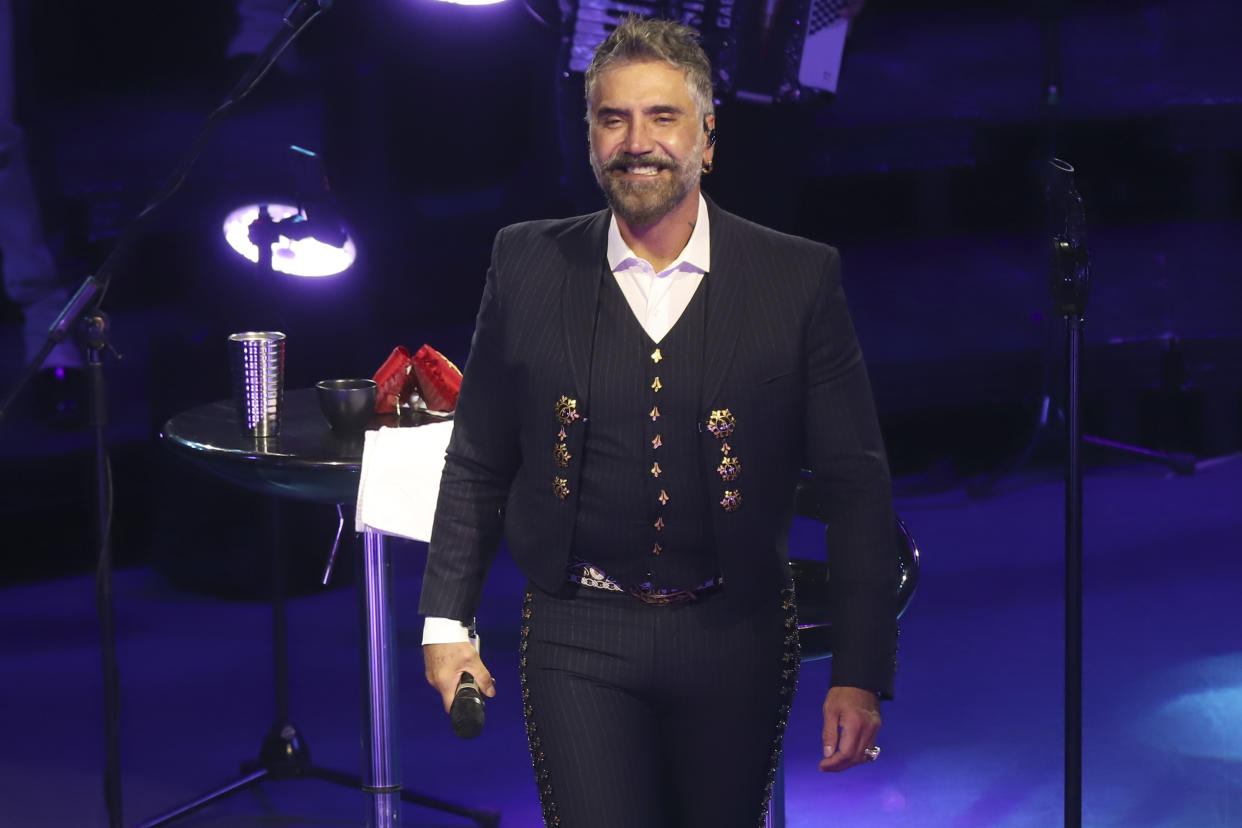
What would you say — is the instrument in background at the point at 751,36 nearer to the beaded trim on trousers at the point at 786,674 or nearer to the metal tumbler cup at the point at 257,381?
the metal tumbler cup at the point at 257,381

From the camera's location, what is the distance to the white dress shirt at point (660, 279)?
1951 millimetres

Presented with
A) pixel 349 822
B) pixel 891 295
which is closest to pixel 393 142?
pixel 891 295

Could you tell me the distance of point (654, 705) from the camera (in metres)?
1.92

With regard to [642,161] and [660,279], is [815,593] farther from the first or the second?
[642,161]

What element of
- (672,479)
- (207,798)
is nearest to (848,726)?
(672,479)

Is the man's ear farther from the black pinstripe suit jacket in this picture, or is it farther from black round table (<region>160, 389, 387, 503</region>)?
black round table (<region>160, 389, 387, 503</region>)

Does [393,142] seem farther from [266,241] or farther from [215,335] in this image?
[266,241]

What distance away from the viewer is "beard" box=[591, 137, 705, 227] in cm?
188

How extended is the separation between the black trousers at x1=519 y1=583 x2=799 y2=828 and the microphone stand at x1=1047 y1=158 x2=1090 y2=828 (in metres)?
0.81

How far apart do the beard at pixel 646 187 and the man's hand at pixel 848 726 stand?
626mm

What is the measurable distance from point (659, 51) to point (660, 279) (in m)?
0.28

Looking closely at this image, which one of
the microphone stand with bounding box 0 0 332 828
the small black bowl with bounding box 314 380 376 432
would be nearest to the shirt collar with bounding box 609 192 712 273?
the small black bowl with bounding box 314 380 376 432

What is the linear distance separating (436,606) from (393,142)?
366 cm

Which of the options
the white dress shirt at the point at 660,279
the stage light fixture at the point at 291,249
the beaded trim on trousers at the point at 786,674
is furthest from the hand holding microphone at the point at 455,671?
the stage light fixture at the point at 291,249
